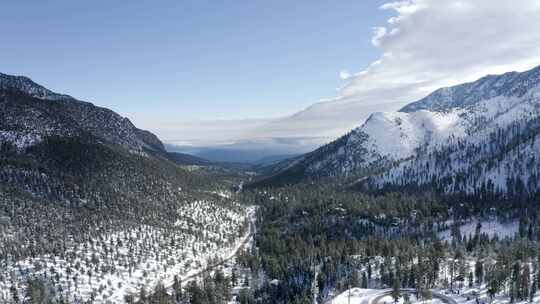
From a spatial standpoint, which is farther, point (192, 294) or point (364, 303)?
point (192, 294)

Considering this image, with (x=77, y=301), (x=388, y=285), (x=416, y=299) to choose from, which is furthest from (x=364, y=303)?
(x=77, y=301)

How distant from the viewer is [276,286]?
195125 mm

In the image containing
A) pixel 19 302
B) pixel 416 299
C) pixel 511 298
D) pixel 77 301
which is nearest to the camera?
pixel 511 298

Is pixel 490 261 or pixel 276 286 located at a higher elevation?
pixel 490 261

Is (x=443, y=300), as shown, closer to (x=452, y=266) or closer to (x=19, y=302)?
(x=452, y=266)

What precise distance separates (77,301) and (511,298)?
18211 cm

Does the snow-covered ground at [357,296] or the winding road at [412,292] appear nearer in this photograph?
the winding road at [412,292]

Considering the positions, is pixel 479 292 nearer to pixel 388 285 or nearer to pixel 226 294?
pixel 388 285

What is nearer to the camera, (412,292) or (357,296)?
(357,296)

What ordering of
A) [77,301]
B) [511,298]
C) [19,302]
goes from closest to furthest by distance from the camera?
[511,298] → [19,302] → [77,301]

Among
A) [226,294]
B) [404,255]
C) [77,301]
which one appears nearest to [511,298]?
[404,255]

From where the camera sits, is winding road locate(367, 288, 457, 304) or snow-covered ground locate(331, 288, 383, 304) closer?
winding road locate(367, 288, 457, 304)

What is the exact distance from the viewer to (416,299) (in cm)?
15388

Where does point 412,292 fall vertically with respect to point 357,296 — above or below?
below
